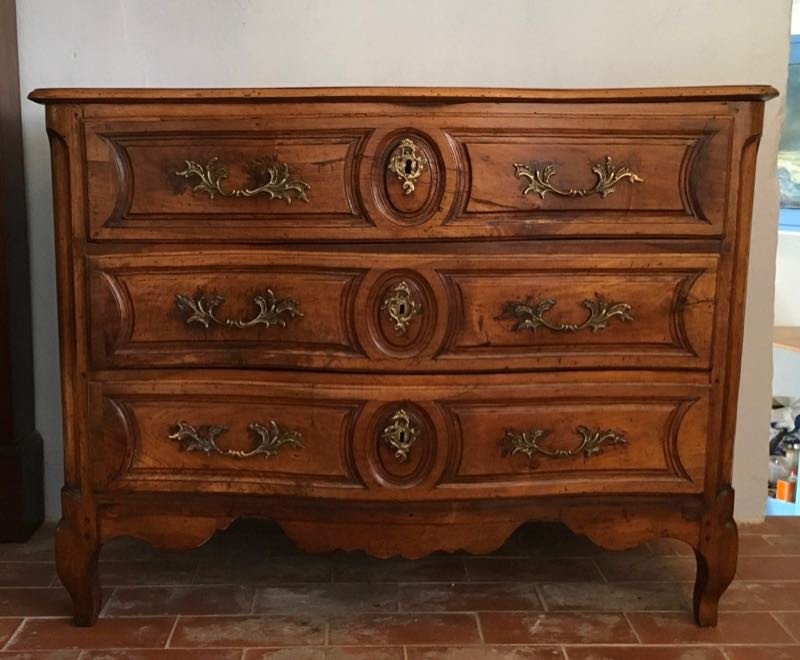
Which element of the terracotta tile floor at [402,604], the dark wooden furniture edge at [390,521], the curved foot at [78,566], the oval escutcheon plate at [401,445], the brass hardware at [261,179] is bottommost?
the terracotta tile floor at [402,604]

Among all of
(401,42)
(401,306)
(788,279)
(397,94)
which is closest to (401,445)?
(401,306)

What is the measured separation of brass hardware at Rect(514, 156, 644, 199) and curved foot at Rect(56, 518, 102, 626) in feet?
3.56

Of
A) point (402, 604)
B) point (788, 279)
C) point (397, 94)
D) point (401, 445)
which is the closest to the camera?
point (397, 94)

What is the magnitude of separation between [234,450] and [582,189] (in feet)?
2.69

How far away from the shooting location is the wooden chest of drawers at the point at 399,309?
5.20 feet

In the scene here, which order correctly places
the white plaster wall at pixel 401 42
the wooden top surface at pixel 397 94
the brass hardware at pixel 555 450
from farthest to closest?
1. the white plaster wall at pixel 401 42
2. the brass hardware at pixel 555 450
3. the wooden top surface at pixel 397 94

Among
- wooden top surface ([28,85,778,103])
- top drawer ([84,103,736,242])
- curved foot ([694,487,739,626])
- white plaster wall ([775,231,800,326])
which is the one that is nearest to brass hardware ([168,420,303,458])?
top drawer ([84,103,736,242])

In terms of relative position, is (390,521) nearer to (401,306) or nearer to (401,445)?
(401,445)

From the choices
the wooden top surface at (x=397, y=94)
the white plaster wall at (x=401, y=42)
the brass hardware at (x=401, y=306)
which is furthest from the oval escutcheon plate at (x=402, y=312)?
the white plaster wall at (x=401, y=42)

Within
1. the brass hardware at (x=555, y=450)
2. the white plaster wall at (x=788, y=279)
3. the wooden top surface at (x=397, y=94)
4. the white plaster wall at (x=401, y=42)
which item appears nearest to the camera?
the wooden top surface at (x=397, y=94)

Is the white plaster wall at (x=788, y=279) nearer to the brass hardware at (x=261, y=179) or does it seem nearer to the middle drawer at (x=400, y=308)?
the middle drawer at (x=400, y=308)

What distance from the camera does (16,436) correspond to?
2.19 metres

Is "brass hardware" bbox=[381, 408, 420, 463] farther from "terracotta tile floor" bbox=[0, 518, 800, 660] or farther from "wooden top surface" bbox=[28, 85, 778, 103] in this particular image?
"wooden top surface" bbox=[28, 85, 778, 103]

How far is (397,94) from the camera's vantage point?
1.54 m
